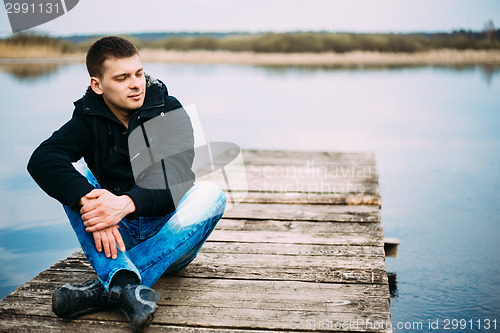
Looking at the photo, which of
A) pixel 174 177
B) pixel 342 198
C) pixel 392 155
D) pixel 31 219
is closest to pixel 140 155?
pixel 174 177

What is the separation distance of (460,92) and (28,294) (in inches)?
594

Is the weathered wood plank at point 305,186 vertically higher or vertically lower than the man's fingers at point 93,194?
lower

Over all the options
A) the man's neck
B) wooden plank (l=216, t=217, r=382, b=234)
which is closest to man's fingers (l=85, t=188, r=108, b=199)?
the man's neck

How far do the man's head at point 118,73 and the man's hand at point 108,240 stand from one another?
513 millimetres

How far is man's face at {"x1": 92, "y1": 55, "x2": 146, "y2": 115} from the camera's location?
215cm

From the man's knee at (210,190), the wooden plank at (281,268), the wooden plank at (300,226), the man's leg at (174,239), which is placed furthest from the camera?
the wooden plank at (300,226)

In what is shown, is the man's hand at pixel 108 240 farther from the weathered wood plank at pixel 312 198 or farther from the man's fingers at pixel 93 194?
the weathered wood plank at pixel 312 198

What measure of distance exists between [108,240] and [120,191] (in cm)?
30

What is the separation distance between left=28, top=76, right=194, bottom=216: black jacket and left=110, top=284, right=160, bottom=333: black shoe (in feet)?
0.89

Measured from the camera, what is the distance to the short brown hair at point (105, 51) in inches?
85.5

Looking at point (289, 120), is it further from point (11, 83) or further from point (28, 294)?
point (28, 294)

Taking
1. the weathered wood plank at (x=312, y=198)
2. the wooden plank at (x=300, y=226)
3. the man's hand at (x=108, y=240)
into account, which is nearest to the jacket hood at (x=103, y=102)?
the man's hand at (x=108, y=240)

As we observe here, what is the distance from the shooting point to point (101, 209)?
191 centimetres

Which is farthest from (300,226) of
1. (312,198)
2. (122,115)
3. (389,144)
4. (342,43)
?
(342,43)
